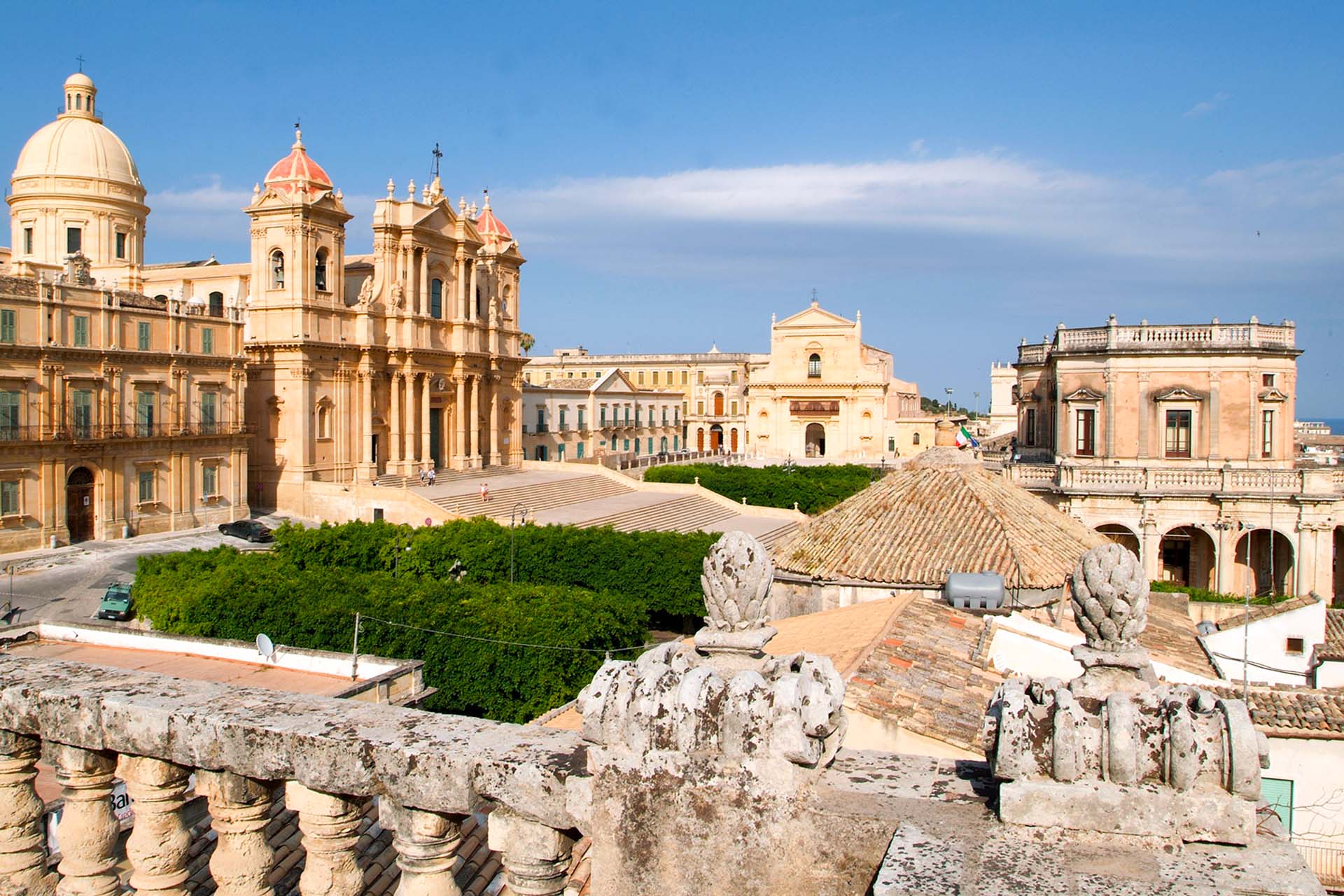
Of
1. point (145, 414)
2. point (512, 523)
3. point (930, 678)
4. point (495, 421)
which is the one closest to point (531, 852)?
point (930, 678)

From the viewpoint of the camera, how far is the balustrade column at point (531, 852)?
3.40 m

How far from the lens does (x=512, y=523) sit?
35.2 metres

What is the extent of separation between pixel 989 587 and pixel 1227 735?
40.4 feet

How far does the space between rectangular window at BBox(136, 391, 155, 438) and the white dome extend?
51.3 ft

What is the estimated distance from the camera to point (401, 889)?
11.6 feet

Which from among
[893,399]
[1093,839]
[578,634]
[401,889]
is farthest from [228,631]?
[893,399]

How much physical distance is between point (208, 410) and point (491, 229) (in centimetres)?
2243

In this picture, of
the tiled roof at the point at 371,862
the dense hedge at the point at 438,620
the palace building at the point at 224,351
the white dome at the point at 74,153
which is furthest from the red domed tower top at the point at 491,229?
the tiled roof at the point at 371,862

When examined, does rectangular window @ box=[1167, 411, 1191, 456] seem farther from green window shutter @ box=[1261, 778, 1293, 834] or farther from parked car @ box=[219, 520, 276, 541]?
parked car @ box=[219, 520, 276, 541]

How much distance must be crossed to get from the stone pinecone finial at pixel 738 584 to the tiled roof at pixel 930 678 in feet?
17.3

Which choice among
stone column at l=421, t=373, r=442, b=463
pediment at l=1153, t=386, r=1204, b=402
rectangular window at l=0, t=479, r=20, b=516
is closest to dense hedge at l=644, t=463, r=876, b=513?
stone column at l=421, t=373, r=442, b=463

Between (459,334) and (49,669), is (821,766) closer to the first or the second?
(49,669)

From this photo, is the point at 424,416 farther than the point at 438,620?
Yes

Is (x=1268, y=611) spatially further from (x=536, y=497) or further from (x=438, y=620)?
(x=536, y=497)
